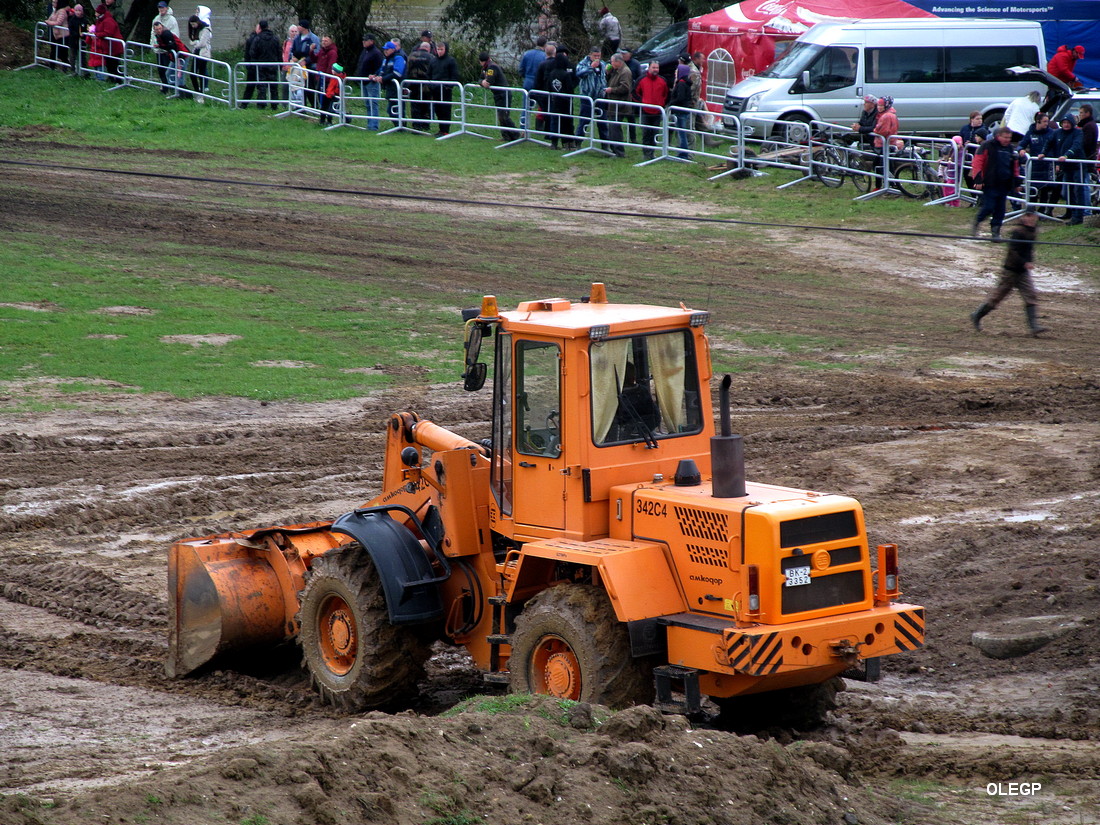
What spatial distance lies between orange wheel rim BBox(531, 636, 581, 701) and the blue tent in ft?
88.4

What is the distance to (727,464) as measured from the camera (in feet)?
24.9

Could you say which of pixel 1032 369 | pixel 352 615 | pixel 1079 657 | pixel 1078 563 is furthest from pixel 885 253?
pixel 352 615

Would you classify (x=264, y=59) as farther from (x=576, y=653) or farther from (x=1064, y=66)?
(x=576, y=653)

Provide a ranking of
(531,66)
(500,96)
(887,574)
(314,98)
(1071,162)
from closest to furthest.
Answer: (887,574) < (1071,162) < (531,66) < (500,96) < (314,98)

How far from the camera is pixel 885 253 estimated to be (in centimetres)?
2391

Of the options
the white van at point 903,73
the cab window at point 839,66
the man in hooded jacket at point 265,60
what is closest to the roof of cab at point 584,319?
the white van at point 903,73

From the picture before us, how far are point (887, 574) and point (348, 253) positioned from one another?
1699 cm

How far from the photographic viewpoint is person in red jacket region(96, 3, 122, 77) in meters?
32.3

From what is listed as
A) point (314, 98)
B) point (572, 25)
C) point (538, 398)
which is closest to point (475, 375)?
point (538, 398)

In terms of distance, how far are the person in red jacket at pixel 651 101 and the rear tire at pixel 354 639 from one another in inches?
801

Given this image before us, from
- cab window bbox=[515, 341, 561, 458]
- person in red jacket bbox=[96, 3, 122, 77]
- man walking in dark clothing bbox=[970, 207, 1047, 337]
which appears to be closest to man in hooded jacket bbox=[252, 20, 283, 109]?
person in red jacket bbox=[96, 3, 122, 77]

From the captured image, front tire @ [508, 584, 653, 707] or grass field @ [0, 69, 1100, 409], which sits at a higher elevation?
grass field @ [0, 69, 1100, 409]

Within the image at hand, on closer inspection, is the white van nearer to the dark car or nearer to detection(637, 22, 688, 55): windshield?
the dark car

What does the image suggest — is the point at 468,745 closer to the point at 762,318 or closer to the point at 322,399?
the point at 322,399
